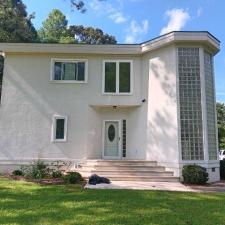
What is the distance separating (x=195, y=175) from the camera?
11461 millimetres

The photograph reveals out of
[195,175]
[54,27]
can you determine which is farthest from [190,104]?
[54,27]

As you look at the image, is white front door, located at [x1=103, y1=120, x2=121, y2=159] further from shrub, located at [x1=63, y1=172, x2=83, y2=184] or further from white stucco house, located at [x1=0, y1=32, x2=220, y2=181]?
shrub, located at [x1=63, y1=172, x2=83, y2=184]

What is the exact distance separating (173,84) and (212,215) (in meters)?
7.39

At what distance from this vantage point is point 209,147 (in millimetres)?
12836

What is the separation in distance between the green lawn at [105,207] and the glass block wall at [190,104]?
3257 millimetres

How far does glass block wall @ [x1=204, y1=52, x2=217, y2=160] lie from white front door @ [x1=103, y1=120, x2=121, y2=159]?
14.8ft

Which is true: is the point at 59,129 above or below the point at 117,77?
below

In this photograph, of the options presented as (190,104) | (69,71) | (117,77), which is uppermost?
(69,71)

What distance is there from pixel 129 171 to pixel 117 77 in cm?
495

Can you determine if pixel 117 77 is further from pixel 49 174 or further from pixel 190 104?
pixel 49 174

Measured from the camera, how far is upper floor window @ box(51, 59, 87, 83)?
15.0 metres

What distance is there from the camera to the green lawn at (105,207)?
19.9 feet

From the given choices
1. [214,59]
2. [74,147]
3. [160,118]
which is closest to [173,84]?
[160,118]

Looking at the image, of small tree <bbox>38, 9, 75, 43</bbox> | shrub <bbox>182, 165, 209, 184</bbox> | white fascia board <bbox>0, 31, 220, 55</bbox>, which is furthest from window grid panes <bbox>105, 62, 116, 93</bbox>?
small tree <bbox>38, 9, 75, 43</bbox>
